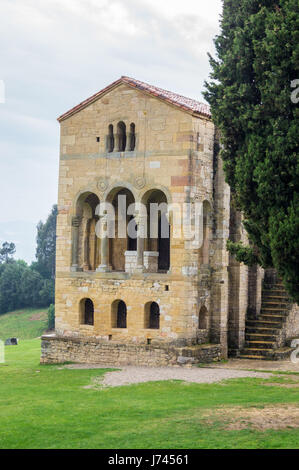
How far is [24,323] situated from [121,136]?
157 ft

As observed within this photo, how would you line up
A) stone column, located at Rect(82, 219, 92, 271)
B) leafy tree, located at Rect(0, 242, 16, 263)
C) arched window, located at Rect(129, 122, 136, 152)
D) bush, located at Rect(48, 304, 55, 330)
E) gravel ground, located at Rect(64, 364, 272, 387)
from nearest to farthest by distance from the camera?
1. gravel ground, located at Rect(64, 364, 272, 387)
2. arched window, located at Rect(129, 122, 136, 152)
3. stone column, located at Rect(82, 219, 92, 271)
4. bush, located at Rect(48, 304, 55, 330)
5. leafy tree, located at Rect(0, 242, 16, 263)

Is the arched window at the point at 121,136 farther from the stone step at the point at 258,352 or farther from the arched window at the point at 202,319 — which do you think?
the stone step at the point at 258,352

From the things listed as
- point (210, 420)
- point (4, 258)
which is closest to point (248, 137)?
point (210, 420)

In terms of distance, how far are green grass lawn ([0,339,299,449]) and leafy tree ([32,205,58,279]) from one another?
60.2 meters

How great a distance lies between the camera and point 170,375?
69.4ft

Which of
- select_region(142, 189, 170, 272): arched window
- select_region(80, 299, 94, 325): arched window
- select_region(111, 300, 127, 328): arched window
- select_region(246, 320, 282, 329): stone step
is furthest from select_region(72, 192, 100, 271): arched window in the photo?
select_region(246, 320, 282, 329): stone step

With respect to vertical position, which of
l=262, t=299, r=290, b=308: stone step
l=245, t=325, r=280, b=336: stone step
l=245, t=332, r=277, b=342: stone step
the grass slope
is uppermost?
l=262, t=299, r=290, b=308: stone step

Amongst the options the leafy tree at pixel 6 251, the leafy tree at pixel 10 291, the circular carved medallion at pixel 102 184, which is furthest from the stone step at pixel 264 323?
the leafy tree at pixel 6 251

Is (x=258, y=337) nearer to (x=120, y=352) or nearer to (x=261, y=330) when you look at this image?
(x=261, y=330)

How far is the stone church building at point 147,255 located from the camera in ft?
77.0

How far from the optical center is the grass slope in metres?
64.6

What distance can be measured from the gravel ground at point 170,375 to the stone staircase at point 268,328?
3.32 m

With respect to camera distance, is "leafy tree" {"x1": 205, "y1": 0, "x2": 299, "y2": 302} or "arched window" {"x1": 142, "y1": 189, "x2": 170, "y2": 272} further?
"arched window" {"x1": 142, "y1": 189, "x2": 170, "y2": 272}

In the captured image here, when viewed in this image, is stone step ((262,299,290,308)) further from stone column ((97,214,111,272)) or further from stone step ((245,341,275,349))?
stone column ((97,214,111,272))
